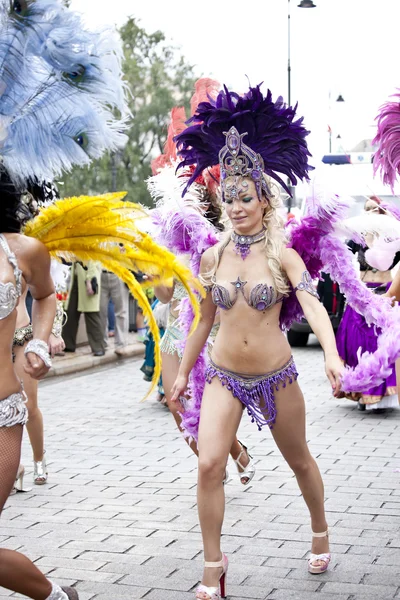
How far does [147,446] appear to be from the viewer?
8.26m

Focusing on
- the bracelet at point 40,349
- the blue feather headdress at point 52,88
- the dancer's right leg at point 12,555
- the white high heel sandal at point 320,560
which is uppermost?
the blue feather headdress at point 52,88

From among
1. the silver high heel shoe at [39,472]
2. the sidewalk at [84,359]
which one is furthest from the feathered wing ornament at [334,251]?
the sidewalk at [84,359]

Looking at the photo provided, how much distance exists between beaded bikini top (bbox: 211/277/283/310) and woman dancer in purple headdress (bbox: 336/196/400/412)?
5.08m

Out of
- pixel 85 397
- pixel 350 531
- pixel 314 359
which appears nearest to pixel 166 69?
pixel 314 359

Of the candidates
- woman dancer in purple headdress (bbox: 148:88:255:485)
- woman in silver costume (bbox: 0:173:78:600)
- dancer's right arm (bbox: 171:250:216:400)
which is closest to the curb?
woman dancer in purple headdress (bbox: 148:88:255:485)

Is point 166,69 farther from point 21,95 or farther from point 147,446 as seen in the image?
point 21,95

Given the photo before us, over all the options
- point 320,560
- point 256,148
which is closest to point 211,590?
point 320,560

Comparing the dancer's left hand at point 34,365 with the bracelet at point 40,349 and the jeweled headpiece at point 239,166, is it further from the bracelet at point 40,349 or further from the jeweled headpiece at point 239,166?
the jeweled headpiece at point 239,166

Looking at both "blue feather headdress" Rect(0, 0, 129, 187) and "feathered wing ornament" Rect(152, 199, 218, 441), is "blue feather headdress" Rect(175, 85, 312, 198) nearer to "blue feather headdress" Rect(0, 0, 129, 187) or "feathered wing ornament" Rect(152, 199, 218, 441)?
"feathered wing ornament" Rect(152, 199, 218, 441)

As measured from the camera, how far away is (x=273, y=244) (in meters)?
4.76

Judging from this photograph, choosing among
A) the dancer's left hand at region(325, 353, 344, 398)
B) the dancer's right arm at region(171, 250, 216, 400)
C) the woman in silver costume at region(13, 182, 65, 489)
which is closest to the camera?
the dancer's left hand at region(325, 353, 344, 398)

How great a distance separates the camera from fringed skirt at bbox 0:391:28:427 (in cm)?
376

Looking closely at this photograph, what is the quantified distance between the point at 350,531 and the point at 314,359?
28.4ft

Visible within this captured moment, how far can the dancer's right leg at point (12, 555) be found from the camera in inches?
149
